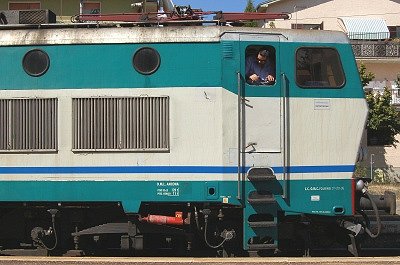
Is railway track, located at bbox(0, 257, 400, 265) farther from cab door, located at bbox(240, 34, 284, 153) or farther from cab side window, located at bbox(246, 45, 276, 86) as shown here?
cab side window, located at bbox(246, 45, 276, 86)

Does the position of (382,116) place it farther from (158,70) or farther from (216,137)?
(158,70)

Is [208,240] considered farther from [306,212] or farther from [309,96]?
[309,96]

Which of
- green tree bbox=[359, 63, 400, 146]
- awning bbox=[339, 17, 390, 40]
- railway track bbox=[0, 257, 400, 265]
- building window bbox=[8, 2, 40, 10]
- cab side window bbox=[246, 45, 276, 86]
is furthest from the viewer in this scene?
awning bbox=[339, 17, 390, 40]

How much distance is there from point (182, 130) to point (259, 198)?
57.1 inches

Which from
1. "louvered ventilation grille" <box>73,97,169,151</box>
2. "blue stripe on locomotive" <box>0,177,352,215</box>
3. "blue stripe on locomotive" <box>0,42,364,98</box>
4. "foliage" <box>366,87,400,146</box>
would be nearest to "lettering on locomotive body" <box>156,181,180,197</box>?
"blue stripe on locomotive" <box>0,177,352,215</box>

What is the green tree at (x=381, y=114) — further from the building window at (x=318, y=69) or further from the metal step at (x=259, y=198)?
the metal step at (x=259, y=198)

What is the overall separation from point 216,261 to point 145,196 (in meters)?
1.34

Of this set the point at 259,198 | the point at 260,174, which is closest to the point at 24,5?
the point at 260,174

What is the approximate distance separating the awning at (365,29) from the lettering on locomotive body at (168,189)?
24176 millimetres

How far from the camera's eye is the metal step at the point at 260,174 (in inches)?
323

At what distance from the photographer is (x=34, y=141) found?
850 cm

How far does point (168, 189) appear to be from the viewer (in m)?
8.27

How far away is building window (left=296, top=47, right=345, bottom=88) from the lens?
8523 millimetres

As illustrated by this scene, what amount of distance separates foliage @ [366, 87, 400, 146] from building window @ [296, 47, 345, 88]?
669 inches
